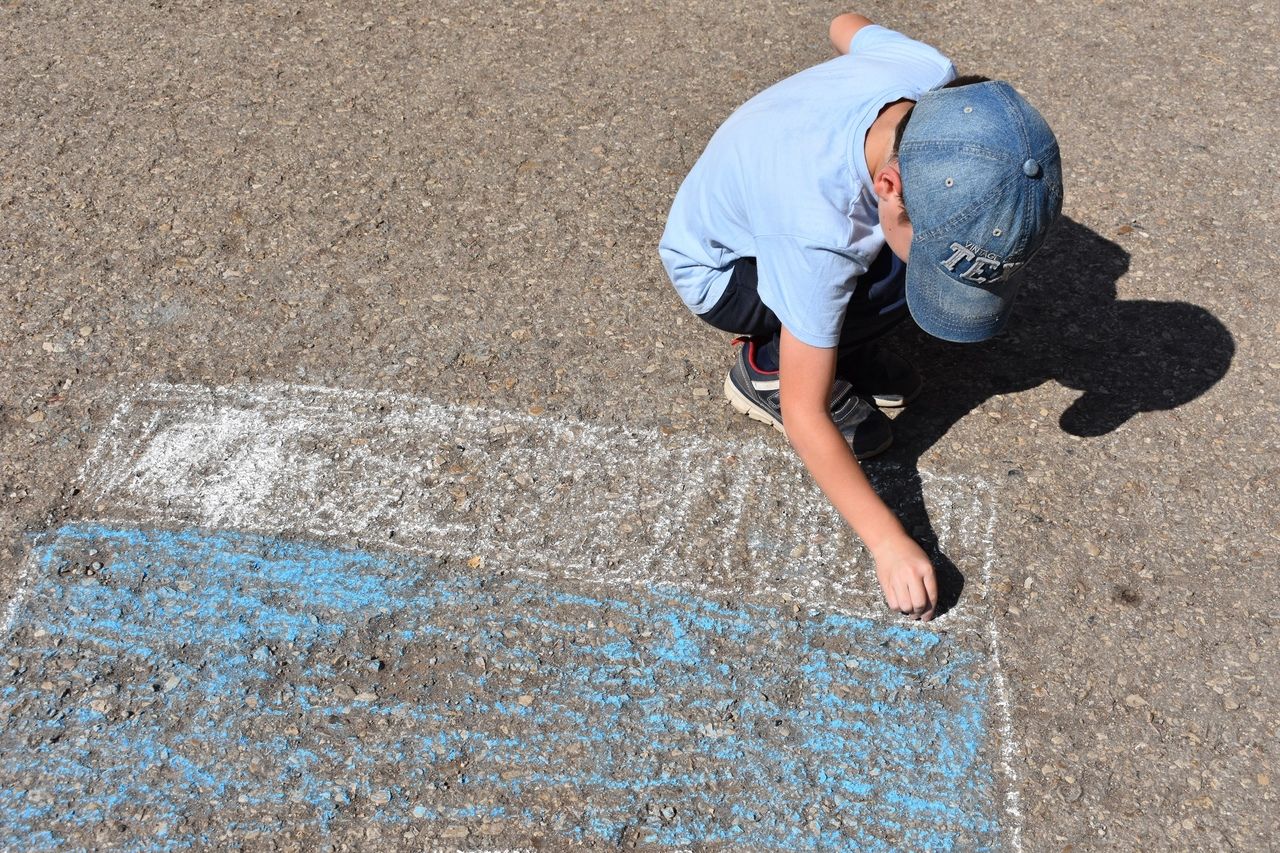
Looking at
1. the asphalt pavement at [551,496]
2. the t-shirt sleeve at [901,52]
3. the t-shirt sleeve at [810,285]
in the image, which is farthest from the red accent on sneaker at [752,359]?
the t-shirt sleeve at [901,52]

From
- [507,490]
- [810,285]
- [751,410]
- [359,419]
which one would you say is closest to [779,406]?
[751,410]

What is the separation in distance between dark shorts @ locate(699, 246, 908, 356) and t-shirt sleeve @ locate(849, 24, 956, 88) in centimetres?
39

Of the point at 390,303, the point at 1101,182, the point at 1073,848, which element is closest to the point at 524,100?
the point at 390,303

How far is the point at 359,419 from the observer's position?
8.30 feet

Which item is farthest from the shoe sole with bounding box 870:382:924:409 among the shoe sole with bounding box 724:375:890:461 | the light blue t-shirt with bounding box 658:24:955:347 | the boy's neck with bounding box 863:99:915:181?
the boy's neck with bounding box 863:99:915:181

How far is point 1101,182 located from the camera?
324 centimetres

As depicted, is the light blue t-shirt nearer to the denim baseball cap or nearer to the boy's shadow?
the denim baseball cap

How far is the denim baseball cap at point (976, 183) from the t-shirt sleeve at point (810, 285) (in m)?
0.13

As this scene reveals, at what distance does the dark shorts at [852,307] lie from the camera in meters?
2.31

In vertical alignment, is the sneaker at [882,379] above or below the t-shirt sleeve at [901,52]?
below

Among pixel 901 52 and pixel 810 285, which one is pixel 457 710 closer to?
pixel 810 285

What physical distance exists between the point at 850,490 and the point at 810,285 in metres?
0.40

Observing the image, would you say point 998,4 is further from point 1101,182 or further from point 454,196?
point 454,196

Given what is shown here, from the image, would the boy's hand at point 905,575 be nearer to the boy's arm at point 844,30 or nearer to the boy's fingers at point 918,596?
the boy's fingers at point 918,596
